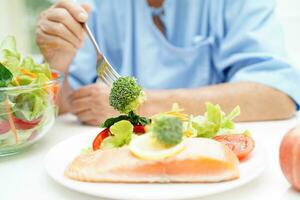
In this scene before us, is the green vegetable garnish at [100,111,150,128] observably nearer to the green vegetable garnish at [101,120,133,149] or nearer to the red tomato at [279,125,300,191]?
the green vegetable garnish at [101,120,133,149]

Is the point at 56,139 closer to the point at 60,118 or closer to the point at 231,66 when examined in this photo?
the point at 60,118

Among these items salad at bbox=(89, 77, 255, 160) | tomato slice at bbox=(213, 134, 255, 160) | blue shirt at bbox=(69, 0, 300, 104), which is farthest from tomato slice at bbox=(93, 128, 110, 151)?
blue shirt at bbox=(69, 0, 300, 104)

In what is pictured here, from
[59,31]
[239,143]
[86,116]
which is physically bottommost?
[86,116]

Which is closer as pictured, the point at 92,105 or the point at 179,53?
the point at 92,105

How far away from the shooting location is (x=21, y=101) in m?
0.88

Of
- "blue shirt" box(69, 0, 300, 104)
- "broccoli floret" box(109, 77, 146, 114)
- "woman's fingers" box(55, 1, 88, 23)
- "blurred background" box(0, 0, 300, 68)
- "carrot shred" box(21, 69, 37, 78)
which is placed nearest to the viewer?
"broccoli floret" box(109, 77, 146, 114)

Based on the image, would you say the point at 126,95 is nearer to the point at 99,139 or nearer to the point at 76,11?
the point at 99,139

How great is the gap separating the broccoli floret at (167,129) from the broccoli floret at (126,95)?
14 cm

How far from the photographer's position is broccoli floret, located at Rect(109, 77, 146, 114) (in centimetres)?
79

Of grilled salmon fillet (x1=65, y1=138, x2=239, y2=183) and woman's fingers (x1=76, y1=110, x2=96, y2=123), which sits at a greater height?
grilled salmon fillet (x1=65, y1=138, x2=239, y2=183)

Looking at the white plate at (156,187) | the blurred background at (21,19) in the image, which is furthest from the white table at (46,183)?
the blurred background at (21,19)

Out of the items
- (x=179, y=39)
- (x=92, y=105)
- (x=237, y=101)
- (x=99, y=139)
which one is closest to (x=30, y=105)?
(x=99, y=139)

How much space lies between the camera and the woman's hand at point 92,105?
1180 mm

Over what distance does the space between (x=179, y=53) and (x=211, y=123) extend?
565 mm
